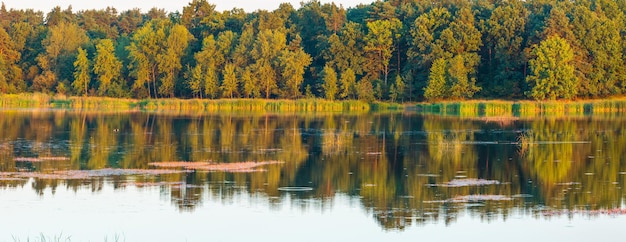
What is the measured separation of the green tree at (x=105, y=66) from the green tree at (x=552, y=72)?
41910 millimetres

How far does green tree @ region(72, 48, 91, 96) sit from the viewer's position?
90938 mm

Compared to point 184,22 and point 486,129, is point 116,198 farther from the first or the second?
point 184,22

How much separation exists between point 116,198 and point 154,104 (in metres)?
62.1

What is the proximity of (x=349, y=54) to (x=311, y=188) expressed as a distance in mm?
66844

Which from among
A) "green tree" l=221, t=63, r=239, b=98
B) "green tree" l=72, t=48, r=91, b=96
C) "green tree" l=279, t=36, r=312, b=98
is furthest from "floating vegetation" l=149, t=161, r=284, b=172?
"green tree" l=72, t=48, r=91, b=96

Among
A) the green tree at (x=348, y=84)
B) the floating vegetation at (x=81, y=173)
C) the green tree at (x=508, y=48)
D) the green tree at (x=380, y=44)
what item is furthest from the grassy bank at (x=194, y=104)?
the floating vegetation at (x=81, y=173)

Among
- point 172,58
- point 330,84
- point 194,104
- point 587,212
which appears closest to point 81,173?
point 587,212

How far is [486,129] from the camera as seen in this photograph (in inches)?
1663

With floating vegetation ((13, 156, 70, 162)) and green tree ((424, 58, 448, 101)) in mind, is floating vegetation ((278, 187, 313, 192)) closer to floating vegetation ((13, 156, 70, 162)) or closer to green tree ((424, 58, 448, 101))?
floating vegetation ((13, 156, 70, 162))

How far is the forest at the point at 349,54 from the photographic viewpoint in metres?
79.8

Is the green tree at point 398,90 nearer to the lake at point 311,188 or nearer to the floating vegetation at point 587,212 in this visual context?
the lake at point 311,188

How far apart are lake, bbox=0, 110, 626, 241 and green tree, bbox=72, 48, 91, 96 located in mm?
56962

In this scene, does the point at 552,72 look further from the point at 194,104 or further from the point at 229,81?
the point at 194,104

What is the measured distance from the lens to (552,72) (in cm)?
7475
